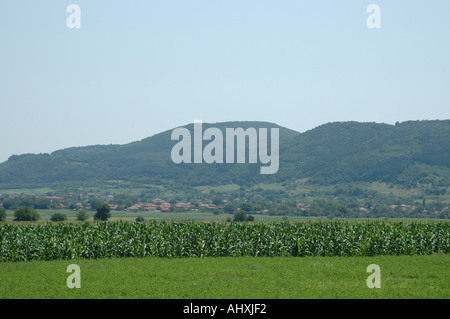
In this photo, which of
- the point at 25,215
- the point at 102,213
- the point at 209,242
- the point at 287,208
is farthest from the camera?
the point at 287,208

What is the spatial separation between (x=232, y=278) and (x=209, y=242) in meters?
9.79

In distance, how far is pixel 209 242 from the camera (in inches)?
1281

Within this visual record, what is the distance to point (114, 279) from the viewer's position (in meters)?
22.3

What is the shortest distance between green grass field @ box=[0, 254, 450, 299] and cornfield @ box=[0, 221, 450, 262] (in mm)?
1570

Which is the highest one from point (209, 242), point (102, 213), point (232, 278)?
point (209, 242)

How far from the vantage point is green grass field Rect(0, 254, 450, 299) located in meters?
19.2

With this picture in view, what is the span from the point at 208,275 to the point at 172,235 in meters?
9.00

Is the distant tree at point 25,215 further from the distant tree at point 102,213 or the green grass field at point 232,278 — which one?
the green grass field at point 232,278

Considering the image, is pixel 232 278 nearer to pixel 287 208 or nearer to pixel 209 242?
pixel 209 242

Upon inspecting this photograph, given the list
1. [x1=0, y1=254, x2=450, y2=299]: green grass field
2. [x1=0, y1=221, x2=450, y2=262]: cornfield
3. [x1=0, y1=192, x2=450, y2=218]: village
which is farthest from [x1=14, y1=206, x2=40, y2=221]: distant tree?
[x1=0, y1=192, x2=450, y2=218]: village

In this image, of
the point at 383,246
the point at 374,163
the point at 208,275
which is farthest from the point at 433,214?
the point at 208,275

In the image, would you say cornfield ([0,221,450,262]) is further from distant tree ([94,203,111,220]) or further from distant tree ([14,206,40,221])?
distant tree ([94,203,111,220])

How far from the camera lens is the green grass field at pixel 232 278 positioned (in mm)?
19172

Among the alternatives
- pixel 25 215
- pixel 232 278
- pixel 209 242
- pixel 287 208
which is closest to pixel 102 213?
pixel 25 215
